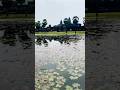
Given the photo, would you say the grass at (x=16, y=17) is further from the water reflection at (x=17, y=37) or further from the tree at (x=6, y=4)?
the water reflection at (x=17, y=37)

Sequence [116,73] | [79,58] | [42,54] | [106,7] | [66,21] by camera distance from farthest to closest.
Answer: [106,7] < [66,21] < [42,54] < [79,58] < [116,73]

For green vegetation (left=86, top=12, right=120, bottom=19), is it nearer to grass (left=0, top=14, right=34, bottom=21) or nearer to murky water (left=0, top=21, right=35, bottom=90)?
grass (left=0, top=14, right=34, bottom=21)

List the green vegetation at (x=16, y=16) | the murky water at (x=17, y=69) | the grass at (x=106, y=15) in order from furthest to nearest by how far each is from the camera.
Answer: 1. the green vegetation at (x=16, y=16)
2. the grass at (x=106, y=15)
3. the murky water at (x=17, y=69)

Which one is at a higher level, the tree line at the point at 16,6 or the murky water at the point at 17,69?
the tree line at the point at 16,6

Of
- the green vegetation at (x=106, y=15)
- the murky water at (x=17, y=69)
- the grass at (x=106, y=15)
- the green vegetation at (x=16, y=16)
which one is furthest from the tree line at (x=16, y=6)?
the murky water at (x=17, y=69)

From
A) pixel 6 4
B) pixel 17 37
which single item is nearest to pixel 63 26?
pixel 17 37

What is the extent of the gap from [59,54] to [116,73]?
2648mm

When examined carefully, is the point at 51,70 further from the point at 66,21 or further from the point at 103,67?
the point at 66,21

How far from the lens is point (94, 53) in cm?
752

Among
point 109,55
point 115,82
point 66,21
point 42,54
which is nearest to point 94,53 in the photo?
point 109,55

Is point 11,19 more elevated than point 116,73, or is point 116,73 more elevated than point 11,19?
point 11,19

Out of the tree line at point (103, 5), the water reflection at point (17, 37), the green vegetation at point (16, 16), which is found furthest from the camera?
the green vegetation at point (16, 16)

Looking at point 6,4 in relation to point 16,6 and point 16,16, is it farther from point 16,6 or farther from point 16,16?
point 16,16

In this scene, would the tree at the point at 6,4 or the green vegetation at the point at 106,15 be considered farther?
the green vegetation at the point at 106,15
